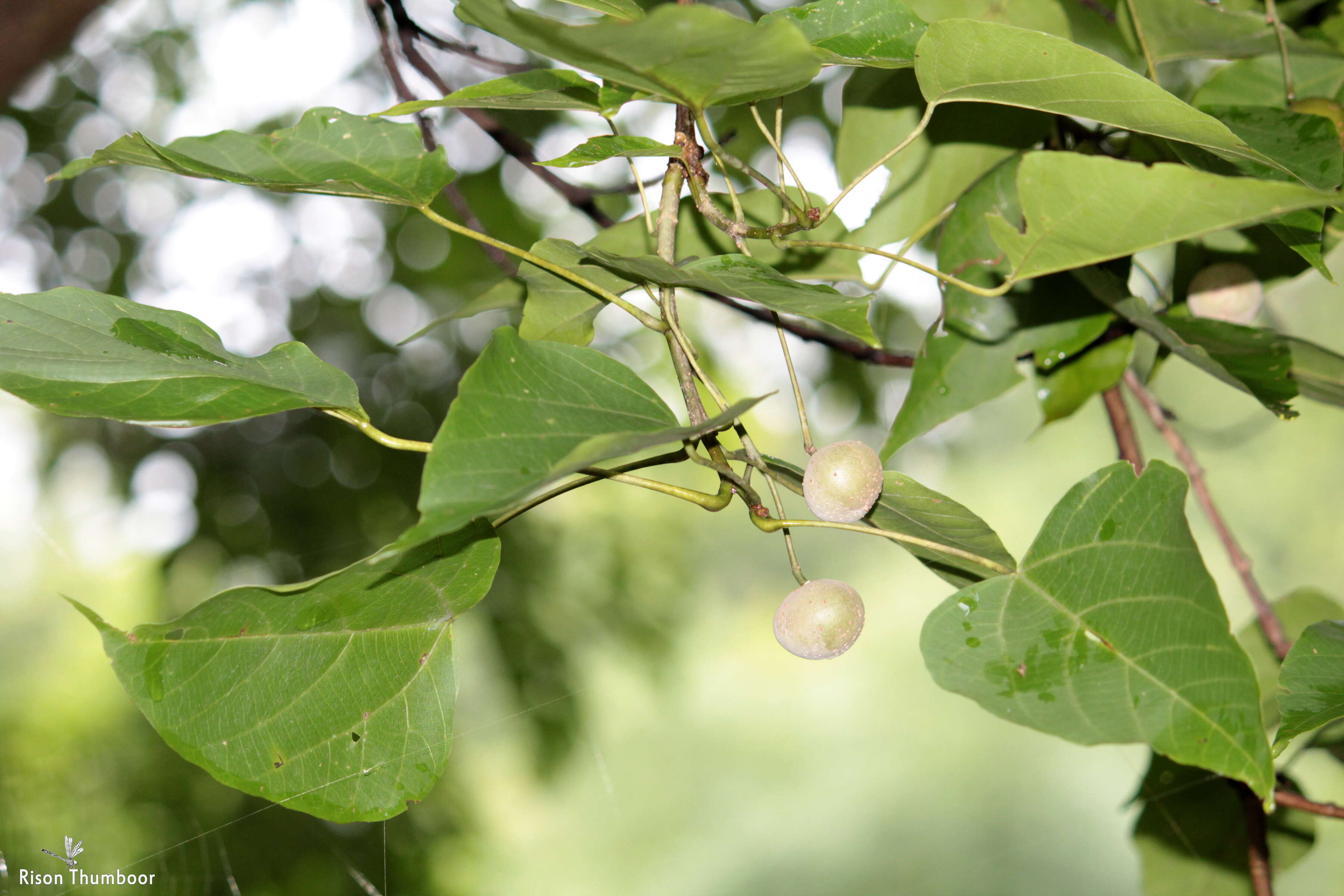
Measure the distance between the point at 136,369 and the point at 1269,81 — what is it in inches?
18.6

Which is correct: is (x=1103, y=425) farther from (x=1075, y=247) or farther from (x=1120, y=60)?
(x=1075, y=247)

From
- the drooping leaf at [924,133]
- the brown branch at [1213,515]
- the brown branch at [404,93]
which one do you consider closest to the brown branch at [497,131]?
the brown branch at [404,93]

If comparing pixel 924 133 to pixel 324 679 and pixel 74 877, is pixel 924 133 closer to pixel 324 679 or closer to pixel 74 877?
pixel 324 679

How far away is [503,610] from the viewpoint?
863mm

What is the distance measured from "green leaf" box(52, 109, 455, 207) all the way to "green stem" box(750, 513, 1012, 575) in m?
0.14

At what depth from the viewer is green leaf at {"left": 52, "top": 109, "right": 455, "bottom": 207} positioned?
23 cm

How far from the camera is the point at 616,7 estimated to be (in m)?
0.20

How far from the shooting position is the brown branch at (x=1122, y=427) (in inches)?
17.3

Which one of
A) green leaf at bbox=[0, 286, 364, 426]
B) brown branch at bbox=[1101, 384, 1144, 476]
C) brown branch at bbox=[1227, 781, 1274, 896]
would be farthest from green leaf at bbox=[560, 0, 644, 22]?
brown branch at bbox=[1227, 781, 1274, 896]

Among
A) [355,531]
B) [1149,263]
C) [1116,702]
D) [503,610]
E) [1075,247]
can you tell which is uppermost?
[1075,247]

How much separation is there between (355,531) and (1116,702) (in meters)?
0.78

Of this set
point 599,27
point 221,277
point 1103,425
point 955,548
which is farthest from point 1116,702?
point 221,277

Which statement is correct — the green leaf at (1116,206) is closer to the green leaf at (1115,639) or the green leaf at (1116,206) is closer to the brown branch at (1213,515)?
the green leaf at (1115,639)

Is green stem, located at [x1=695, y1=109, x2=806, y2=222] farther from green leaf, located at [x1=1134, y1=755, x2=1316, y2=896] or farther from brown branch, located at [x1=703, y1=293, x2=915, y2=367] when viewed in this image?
green leaf, located at [x1=1134, y1=755, x2=1316, y2=896]
